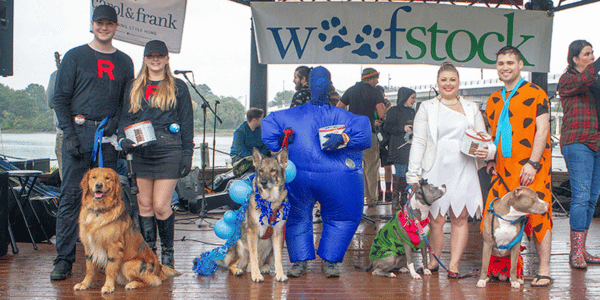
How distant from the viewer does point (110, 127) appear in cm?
326

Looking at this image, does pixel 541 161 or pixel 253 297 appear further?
pixel 541 161

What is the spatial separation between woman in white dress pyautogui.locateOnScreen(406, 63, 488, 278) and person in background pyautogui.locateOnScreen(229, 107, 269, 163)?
91.8 inches

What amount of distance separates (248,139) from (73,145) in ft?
7.78

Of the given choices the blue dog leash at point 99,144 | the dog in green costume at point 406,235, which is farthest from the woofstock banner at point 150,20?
the dog in green costume at point 406,235

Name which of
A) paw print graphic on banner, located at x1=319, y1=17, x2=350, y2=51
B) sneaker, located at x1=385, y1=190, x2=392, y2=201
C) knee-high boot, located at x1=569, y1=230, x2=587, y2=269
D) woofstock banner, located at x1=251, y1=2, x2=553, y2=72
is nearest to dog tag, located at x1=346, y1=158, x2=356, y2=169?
knee-high boot, located at x1=569, y1=230, x2=587, y2=269

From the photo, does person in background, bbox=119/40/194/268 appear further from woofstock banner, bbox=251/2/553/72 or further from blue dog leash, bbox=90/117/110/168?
woofstock banner, bbox=251/2/553/72

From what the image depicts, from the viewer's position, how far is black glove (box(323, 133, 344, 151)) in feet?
10.2

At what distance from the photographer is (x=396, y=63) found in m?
Answer: 6.66

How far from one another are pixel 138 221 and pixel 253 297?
76.4 inches

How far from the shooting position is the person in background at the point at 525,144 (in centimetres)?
313

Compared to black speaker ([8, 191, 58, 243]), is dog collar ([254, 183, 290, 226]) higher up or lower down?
higher up

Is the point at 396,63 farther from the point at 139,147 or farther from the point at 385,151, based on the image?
the point at 139,147

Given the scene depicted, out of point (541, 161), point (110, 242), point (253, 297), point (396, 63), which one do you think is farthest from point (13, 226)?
point (396, 63)

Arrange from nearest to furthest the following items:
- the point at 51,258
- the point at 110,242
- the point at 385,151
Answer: the point at 110,242 < the point at 51,258 < the point at 385,151
